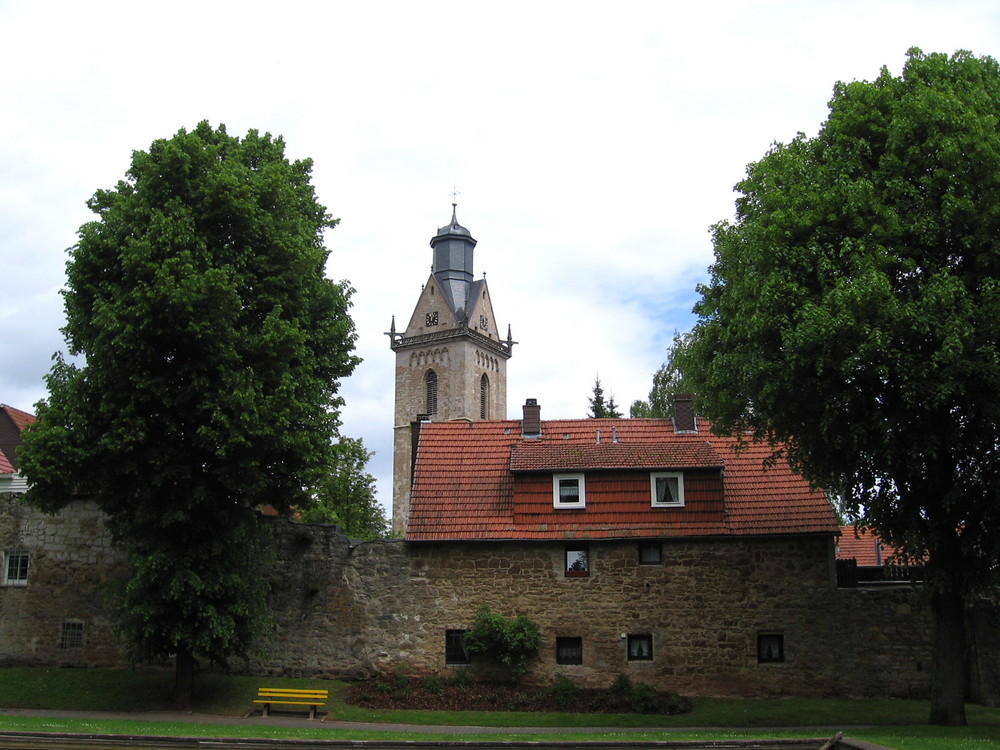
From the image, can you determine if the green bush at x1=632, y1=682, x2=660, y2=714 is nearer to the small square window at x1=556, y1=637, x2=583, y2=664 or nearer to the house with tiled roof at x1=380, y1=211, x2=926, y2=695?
the house with tiled roof at x1=380, y1=211, x2=926, y2=695

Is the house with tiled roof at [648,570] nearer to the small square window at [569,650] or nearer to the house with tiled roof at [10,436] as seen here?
the small square window at [569,650]

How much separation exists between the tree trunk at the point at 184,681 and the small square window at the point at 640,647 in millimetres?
10149

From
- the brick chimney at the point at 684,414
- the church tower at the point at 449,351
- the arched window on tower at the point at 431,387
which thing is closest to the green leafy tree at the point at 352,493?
the brick chimney at the point at 684,414

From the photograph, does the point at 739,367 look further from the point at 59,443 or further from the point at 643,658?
the point at 59,443

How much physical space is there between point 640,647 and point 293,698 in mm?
8282

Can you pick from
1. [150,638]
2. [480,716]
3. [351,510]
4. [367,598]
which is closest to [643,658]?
[480,716]

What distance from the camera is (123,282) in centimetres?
2058

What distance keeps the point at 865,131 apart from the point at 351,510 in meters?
30.5

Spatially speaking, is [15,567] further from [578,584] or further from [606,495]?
[606,495]

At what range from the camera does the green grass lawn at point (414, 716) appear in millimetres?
16906

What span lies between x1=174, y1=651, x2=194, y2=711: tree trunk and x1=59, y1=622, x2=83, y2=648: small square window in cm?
474

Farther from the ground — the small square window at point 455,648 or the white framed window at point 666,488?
the white framed window at point 666,488

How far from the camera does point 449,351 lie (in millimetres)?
83938

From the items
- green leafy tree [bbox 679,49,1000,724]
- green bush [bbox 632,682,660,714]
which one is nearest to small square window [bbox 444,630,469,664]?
green bush [bbox 632,682,660,714]
